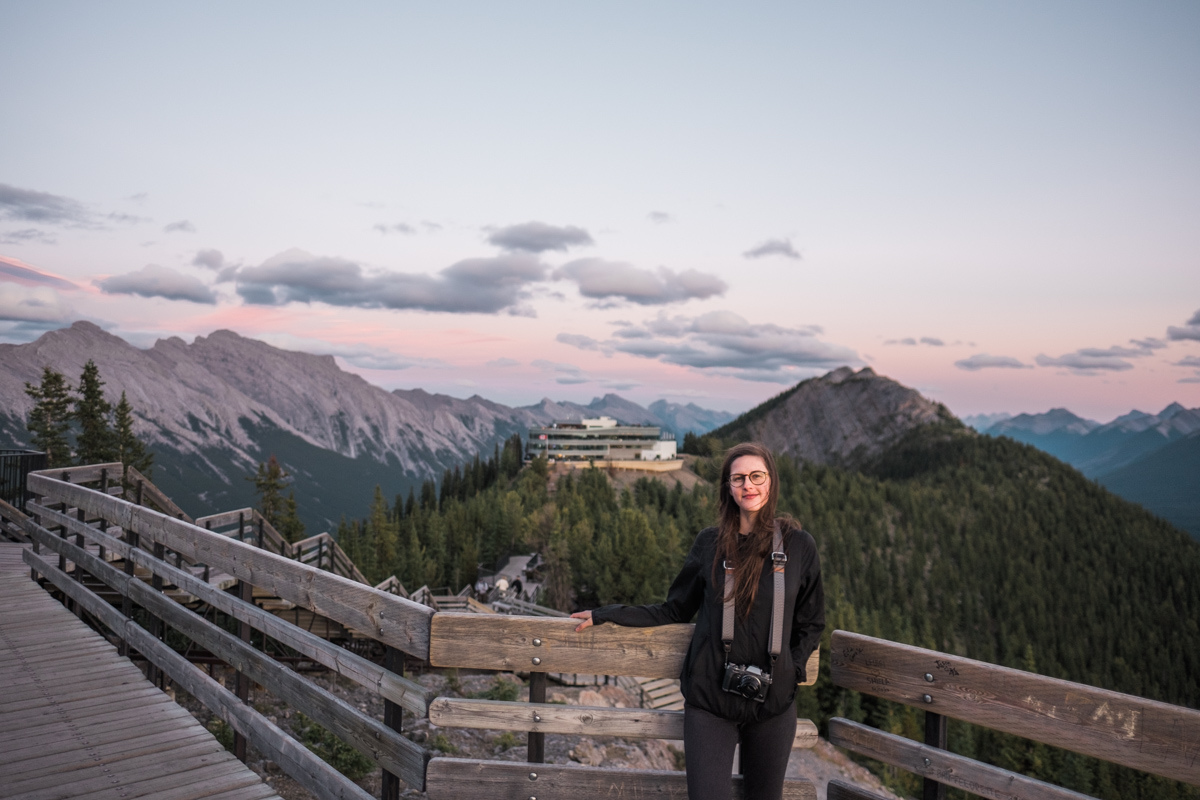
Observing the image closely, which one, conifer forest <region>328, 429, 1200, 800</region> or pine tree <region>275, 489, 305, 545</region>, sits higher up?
pine tree <region>275, 489, 305, 545</region>

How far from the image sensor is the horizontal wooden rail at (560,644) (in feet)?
11.7

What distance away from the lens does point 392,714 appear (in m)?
3.71

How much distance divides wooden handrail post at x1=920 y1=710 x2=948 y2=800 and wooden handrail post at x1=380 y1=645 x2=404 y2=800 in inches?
103

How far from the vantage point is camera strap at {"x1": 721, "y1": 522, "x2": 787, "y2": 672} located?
3.23 metres

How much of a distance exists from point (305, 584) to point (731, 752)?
8.65 ft

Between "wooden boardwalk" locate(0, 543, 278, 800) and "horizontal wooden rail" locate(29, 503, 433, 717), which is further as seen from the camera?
"wooden boardwalk" locate(0, 543, 278, 800)

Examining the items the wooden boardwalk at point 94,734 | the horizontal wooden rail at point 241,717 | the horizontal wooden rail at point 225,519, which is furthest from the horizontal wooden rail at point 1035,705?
the horizontal wooden rail at point 225,519

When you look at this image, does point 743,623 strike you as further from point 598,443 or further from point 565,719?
point 598,443

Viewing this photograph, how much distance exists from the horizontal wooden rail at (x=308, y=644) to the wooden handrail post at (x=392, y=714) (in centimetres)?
5

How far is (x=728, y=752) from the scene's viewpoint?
3.30 meters

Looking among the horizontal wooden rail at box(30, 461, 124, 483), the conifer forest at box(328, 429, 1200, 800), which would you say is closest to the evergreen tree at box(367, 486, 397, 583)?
the conifer forest at box(328, 429, 1200, 800)

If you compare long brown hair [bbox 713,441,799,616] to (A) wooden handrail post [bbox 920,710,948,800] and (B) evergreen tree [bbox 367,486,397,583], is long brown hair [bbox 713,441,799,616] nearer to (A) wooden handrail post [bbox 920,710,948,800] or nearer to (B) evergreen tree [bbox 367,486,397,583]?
(A) wooden handrail post [bbox 920,710,948,800]

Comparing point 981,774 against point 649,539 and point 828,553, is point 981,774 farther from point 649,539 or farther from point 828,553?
point 828,553

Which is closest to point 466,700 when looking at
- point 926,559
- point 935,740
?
point 935,740
